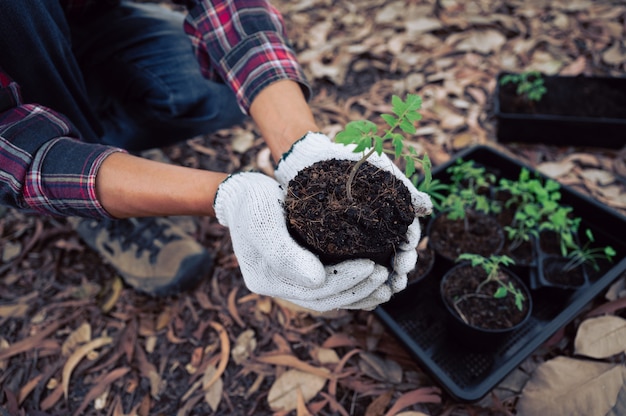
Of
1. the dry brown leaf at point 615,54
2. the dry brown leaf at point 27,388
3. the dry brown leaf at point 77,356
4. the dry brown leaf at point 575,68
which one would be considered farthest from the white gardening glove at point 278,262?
the dry brown leaf at point 615,54

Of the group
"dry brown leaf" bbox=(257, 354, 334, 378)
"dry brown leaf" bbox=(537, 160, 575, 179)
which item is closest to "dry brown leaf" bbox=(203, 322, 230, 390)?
"dry brown leaf" bbox=(257, 354, 334, 378)

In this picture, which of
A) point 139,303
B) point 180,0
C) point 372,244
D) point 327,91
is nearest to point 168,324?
point 139,303

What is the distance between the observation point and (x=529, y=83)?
2484 mm

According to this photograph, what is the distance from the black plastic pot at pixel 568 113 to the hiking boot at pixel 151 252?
1808mm

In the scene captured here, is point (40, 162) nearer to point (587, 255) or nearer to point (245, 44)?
point (245, 44)

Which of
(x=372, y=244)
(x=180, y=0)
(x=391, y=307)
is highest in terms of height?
(x=180, y=0)

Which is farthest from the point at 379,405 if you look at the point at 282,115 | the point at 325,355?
the point at 282,115

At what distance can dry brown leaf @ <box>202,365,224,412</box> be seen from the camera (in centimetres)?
171

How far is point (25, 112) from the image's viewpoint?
134cm

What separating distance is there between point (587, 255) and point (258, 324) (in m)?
1.40

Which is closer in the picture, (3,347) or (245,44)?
(245,44)

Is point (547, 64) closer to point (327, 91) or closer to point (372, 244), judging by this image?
point (327, 91)

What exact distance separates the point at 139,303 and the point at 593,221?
2098 mm

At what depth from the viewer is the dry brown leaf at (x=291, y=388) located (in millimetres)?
1669
